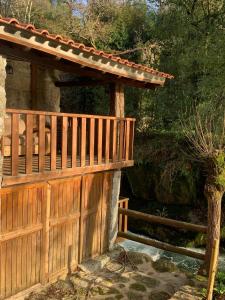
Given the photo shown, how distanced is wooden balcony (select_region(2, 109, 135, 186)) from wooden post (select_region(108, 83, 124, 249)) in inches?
11.6

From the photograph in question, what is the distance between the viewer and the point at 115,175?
8.07m

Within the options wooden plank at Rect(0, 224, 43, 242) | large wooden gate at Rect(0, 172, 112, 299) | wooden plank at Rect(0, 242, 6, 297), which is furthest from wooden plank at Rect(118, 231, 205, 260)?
wooden plank at Rect(0, 242, 6, 297)

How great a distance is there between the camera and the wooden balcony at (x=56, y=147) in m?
5.17

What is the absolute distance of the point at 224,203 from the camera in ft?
38.0

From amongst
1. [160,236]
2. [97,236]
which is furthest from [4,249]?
[160,236]

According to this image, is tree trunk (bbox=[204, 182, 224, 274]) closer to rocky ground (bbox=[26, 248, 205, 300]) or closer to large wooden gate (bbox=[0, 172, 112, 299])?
rocky ground (bbox=[26, 248, 205, 300])

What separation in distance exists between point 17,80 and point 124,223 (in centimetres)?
481

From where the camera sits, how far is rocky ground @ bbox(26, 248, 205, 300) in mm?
6195

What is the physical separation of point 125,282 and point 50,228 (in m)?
1.96

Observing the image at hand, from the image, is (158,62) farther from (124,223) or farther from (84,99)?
(124,223)

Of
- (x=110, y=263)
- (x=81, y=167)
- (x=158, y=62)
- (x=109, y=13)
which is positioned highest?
(x=109, y=13)

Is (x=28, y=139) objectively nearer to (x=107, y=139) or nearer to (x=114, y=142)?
(x=107, y=139)

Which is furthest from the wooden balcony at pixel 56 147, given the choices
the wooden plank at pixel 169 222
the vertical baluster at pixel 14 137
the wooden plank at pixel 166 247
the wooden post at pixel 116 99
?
the wooden plank at pixel 166 247

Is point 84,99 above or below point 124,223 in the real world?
above
